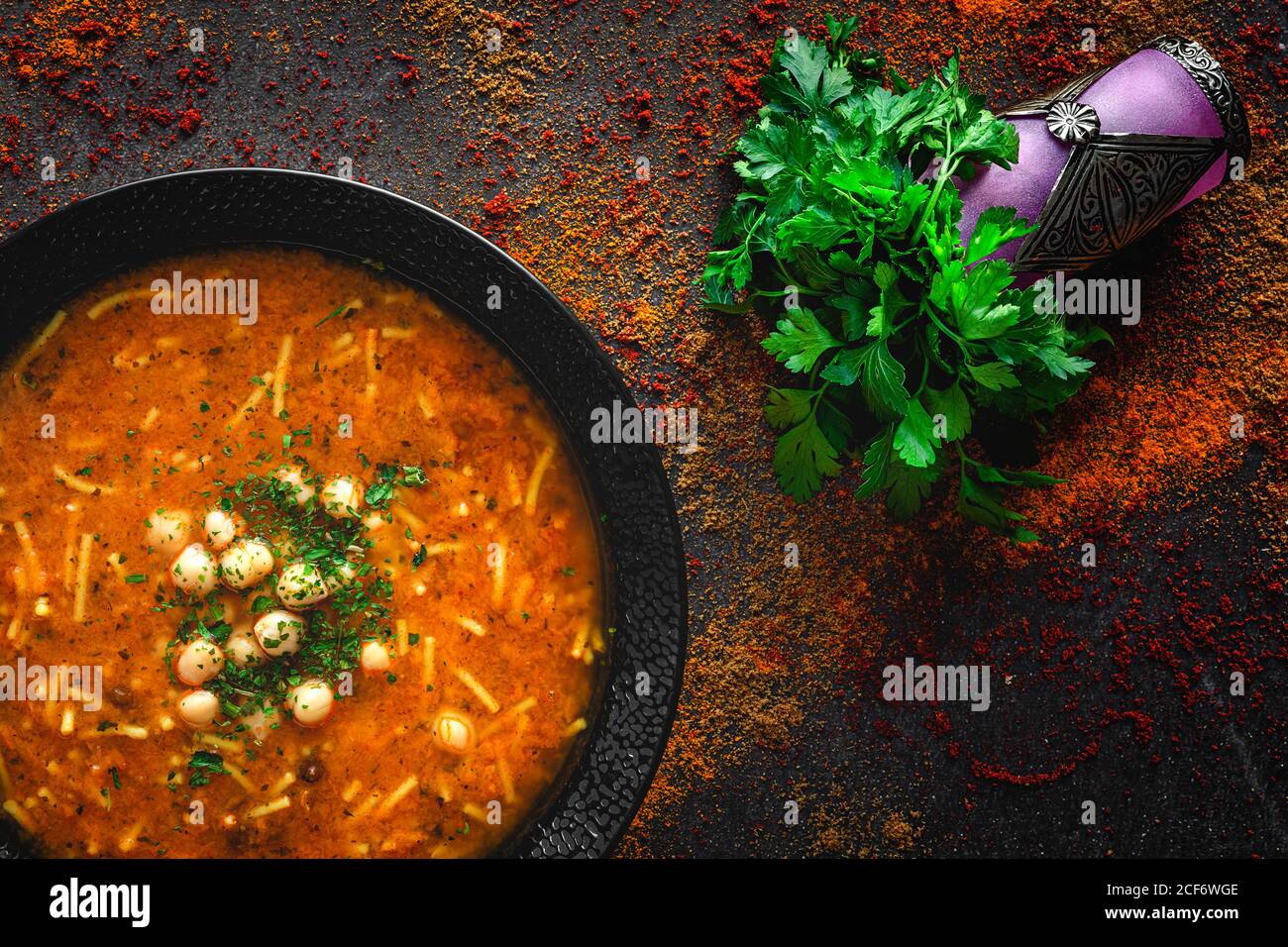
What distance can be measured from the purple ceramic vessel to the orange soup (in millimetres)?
1345

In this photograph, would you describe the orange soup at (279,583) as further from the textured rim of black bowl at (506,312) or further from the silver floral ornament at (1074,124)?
the silver floral ornament at (1074,124)

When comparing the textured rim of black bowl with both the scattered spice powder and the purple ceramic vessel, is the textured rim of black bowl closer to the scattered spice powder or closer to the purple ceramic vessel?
the scattered spice powder

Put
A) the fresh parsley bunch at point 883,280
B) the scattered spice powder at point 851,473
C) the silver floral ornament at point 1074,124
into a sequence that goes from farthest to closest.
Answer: the scattered spice powder at point 851,473 → the silver floral ornament at point 1074,124 → the fresh parsley bunch at point 883,280

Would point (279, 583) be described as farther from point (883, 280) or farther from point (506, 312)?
point (883, 280)

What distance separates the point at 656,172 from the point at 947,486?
49.6 inches

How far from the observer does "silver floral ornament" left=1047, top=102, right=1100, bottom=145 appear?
222cm

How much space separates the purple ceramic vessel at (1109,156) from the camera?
7.34 ft

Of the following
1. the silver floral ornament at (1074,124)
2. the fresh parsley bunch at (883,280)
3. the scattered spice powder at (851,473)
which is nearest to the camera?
the fresh parsley bunch at (883,280)

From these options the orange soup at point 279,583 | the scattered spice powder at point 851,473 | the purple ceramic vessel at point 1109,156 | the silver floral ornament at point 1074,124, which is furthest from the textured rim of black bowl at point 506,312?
the silver floral ornament at point 1074,124

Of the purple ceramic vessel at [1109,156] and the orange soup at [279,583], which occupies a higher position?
the purple ceramic vessel at [1109,156]

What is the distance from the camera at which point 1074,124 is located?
2.22 meters

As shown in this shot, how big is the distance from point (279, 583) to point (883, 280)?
1667mm

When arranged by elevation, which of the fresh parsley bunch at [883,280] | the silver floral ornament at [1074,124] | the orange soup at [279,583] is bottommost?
the orange soup at [279,583]
